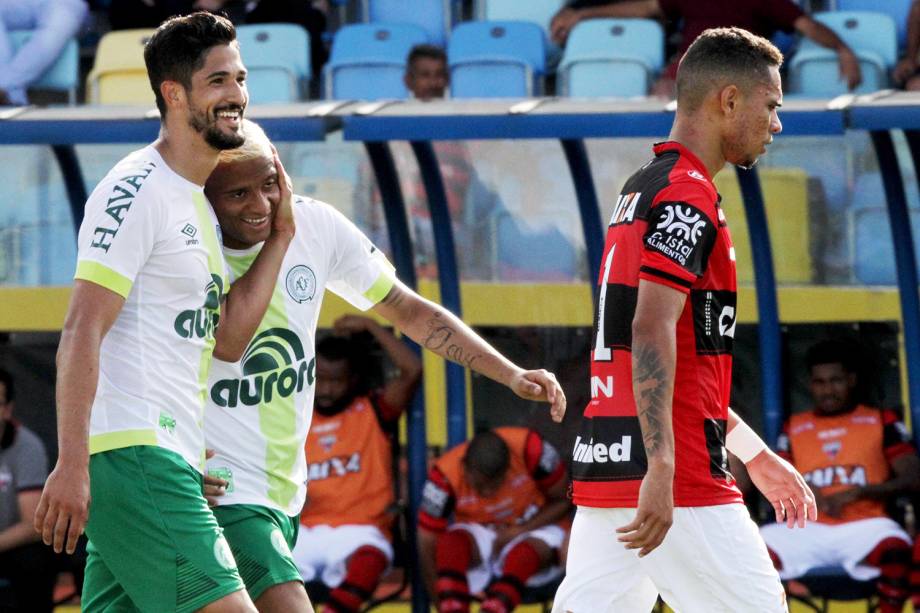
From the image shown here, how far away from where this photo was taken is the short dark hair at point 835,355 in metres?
6.92

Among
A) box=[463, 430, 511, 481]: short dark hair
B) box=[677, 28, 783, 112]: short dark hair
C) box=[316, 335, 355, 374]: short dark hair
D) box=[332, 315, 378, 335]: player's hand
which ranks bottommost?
box=[463, 430, 511, 481]: short dark hair

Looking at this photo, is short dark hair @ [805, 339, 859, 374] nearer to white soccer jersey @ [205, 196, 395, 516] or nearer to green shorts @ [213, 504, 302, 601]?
white soccer jersey @ [205, 196, 395, 516]

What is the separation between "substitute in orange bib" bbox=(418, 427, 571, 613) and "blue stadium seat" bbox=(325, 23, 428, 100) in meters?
3.03

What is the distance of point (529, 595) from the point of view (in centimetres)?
657

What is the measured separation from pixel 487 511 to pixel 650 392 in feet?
11.2

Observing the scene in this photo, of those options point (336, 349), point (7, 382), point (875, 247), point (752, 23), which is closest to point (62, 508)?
point (336, 349)

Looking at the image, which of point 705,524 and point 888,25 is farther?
point 888,25

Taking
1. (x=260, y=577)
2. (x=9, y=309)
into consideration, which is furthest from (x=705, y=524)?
(x=9, y=309)

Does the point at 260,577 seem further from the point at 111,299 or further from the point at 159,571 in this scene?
the point at 111,299

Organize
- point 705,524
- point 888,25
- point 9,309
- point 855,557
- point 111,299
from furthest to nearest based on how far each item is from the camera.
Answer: point 888,25, point 9,309, point 855,557, point 705,524, point 111,299

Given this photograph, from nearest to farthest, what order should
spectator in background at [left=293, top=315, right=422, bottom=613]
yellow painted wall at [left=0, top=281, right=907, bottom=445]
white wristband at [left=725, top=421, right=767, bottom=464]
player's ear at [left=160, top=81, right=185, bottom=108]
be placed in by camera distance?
player's ear at [left=160, top=81, right=185, bottom=108]
white wristband at [left=725, top=421, right=767, bottom=464]
spectator in background at [left=293, top=315, right=422, bottom=613]
yellow painted wall at [left=0, top=281, right=907, bottom=445]

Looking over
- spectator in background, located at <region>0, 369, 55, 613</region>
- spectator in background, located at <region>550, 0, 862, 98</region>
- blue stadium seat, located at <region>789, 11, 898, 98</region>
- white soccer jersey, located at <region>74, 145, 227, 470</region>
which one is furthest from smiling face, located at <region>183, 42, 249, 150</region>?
blue stadium seat, located at <region>789, 11, 898, 98</region>

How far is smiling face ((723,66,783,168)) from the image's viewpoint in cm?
375

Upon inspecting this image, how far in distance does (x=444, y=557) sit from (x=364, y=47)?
3.81 m
